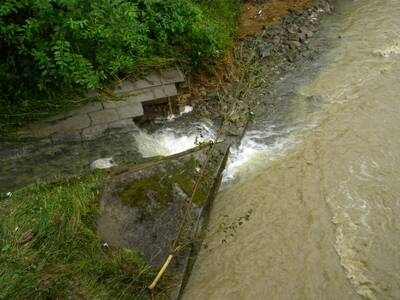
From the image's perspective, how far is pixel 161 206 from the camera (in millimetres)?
4203

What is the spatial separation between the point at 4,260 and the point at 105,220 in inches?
37.8

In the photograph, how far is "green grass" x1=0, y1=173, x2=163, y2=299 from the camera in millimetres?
3297

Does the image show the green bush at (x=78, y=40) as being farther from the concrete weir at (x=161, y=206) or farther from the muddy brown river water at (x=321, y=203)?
the muddy brown river water at (x=321, y=203)

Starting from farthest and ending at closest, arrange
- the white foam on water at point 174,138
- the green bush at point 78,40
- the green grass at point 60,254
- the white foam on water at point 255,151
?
1. the white foam on water at point 174,138
2. the white foam on water at point 255,151
3. the green bush at point 78,40
4. the green grass at point 60,254

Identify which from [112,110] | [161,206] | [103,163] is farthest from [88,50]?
[161,206]

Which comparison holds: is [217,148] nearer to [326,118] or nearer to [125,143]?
[125,143]

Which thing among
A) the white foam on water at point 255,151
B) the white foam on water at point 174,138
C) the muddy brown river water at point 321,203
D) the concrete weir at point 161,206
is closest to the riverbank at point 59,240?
the concrete weir at point 161,206

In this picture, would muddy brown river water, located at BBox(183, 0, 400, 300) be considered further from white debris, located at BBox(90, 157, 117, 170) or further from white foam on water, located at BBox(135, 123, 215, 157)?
white debris, located at BBox(90, 157, 117, 170)

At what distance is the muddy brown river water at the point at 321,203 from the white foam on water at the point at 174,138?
1.94ft

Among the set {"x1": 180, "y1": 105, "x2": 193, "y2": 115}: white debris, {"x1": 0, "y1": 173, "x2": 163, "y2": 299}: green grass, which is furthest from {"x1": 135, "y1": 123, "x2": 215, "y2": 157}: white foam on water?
{"x1": 0, "y1": 173, "x2": 163, "y2": 299}: green grass

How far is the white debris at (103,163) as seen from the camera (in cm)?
481

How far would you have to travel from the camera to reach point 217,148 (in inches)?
199

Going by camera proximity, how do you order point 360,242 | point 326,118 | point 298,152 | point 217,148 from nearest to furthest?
point 360,242
point 217,148
point 298,152
point 326,118

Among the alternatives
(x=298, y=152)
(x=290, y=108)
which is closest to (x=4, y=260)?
(x=298, y=152)
